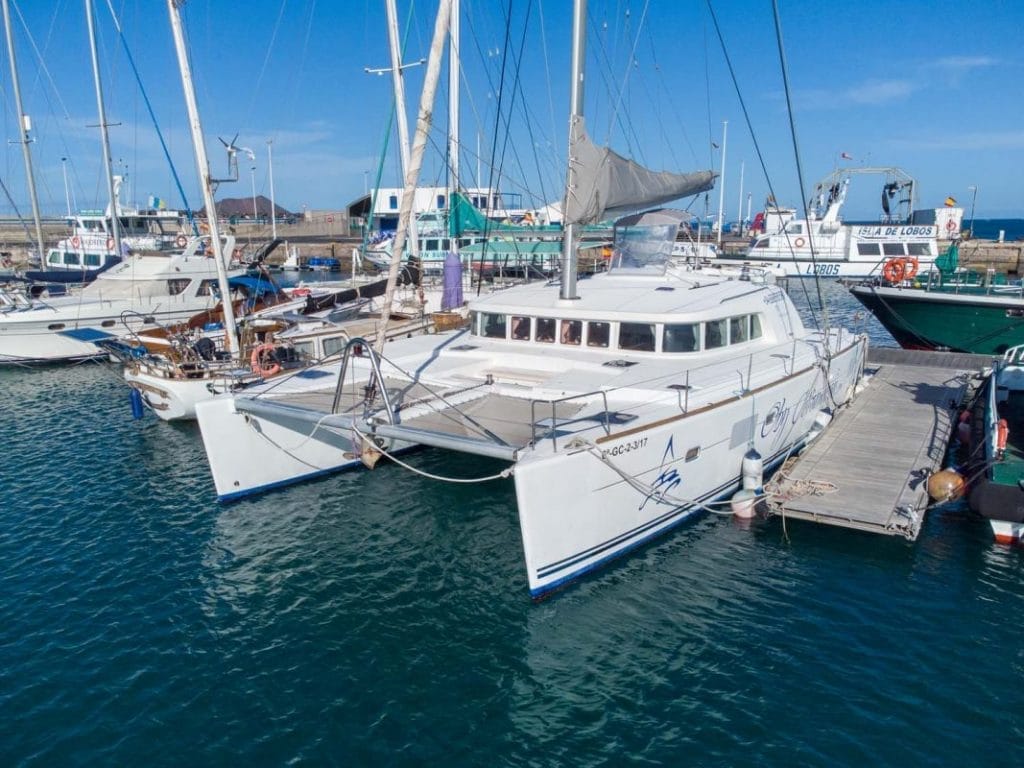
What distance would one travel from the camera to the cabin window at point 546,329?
43.1ft

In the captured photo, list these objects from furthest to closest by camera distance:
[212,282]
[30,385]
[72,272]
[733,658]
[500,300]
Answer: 1. [72,272]
2. [212,282]
3. [30,385]
4. [500,300]
5. [733,658]

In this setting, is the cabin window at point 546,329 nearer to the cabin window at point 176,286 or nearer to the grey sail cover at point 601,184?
the grey sail cover at point 601,184

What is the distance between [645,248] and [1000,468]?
738 centimetres

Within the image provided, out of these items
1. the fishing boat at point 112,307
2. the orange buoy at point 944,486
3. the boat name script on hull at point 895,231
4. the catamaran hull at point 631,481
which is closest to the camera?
the catamaran hull at point 631,481

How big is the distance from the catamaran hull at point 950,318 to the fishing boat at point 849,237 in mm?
19776

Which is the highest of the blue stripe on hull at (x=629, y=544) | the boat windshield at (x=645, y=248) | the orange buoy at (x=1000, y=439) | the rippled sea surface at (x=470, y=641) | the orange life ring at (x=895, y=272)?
the boat windshield at (x=645, y=248)

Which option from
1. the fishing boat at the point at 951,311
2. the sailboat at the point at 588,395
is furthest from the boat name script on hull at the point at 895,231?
the sailboat at the point at 588,395

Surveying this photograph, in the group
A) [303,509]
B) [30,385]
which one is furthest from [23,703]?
[30,385]

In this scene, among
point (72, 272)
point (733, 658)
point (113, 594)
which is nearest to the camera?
point (733, 658)

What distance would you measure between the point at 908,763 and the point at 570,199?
28.6 feet

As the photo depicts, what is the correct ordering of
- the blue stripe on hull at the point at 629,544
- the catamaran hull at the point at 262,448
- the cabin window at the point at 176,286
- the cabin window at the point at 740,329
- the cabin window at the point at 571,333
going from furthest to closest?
1. the cabin window at the point at 176,286
2. the cabin window at the point at 740,329
3. the cabin window at the point at 571,333
4. the catamaran hull at the point at 262,448
5. the blue stripe on hull at the point at 629,544

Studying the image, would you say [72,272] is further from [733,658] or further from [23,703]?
[733,658]

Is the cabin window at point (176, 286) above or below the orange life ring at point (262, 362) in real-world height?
above

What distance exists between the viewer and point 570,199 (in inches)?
464
